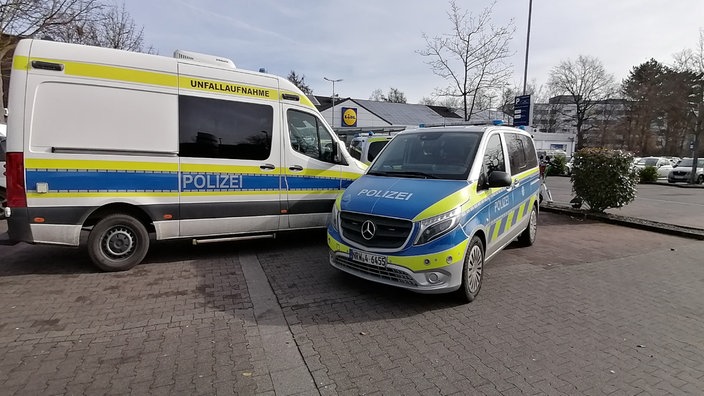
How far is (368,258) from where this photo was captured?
4262mm

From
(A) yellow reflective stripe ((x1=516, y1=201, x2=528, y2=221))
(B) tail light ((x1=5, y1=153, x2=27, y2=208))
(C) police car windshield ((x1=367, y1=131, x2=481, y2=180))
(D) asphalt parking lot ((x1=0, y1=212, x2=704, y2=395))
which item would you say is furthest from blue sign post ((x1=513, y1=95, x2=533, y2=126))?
(B) tail light ((x1=5, y1=153, x2=27, y2=208))

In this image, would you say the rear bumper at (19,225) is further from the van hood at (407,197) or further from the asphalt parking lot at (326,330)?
the van hood at (407,197)

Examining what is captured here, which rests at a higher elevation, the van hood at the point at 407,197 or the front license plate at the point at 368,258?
the van hood at the point at 407,197

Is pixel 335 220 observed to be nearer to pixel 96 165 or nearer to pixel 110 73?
pixel 96 165

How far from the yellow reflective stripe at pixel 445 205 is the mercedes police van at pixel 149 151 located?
2840mm

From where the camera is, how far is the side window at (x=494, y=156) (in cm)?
506

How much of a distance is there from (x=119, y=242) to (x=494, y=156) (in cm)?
518

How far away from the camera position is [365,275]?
4367 mm

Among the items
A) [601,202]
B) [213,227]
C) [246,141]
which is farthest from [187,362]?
[601,202]

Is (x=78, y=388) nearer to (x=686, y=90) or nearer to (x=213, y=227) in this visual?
(x=213, y=227)

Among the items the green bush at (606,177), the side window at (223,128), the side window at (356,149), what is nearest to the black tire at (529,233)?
the green bush at (606,177)

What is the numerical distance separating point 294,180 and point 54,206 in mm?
3134

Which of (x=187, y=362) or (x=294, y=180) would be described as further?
(x=294, y=180)

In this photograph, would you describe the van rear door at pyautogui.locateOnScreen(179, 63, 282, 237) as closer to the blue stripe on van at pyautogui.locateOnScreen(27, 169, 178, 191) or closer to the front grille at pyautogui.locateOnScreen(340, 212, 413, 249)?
the blue stripe on van at pyautogui.locateOnScreen(27, 169, 178, 191)
